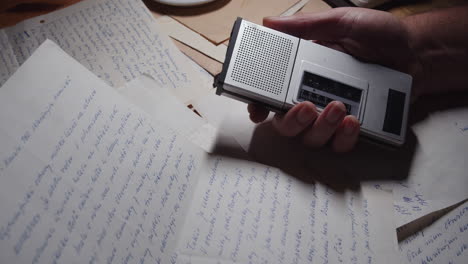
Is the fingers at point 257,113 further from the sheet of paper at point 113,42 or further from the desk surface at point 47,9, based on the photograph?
the desk surface at point 47,9

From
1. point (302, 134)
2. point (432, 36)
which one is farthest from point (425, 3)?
point (302, 134)

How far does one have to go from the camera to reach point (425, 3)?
77 cm

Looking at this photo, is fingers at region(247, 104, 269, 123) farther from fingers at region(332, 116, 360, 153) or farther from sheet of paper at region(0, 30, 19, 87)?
sheet of paper at region(0, 30, 19, 87)

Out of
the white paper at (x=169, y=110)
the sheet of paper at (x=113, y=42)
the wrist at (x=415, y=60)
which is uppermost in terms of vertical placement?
the wrist at (x=415, y=60)

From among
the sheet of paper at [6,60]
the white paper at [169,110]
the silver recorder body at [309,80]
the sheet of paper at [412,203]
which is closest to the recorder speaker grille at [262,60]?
the silver recorder body at [309,80]

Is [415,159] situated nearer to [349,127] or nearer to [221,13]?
[349,127]

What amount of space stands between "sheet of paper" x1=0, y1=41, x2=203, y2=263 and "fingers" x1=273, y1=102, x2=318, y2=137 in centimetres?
15

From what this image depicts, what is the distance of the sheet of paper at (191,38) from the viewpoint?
0.65m

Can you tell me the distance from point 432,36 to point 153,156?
60cm

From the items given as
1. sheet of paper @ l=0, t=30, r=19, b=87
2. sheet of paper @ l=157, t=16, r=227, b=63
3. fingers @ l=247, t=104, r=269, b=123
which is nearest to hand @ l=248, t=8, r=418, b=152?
fingers @ l=247, t=104, r=269, b=123

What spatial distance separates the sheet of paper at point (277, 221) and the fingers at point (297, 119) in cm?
7

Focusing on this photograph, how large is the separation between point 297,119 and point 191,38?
0.28 meters

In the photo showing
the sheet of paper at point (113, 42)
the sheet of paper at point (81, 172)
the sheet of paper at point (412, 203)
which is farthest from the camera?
the sheet of paper at point (113, 42)

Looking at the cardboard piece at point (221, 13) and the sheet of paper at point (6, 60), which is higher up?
the cardboard piece at point (221, 13)
